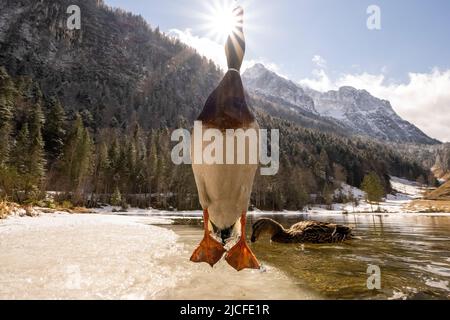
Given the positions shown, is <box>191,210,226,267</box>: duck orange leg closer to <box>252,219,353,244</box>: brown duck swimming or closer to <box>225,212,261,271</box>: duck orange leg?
<box>225,212,261,271</box>: duck orange leg

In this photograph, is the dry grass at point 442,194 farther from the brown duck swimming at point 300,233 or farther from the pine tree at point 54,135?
the pine tree at point 54,135

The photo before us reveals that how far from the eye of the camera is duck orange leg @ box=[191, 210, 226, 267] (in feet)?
13.7

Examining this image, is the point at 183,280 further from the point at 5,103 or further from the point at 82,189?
the point at 5,103

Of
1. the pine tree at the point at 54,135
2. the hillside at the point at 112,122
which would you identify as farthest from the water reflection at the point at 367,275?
the pine tree at the point at 54,135

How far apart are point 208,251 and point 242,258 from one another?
0.47 metres

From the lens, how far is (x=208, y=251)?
4297mm

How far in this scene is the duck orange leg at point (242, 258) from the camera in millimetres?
4133

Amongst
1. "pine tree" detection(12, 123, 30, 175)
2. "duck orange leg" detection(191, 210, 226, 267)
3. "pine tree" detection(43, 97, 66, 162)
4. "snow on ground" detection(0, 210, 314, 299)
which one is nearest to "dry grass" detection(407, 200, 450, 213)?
"snow on ground" detection(0, 210, 314, 299)

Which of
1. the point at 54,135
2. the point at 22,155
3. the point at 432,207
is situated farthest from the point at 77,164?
the point at 432,207

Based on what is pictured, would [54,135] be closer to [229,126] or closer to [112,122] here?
[112,122]

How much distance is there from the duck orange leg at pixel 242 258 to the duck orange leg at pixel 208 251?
16cm

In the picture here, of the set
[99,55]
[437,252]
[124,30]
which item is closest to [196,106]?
[99,55]

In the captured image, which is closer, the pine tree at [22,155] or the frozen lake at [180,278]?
the frozen lake at [180,278]

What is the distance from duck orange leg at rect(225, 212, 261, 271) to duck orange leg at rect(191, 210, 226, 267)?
6.2 inches
